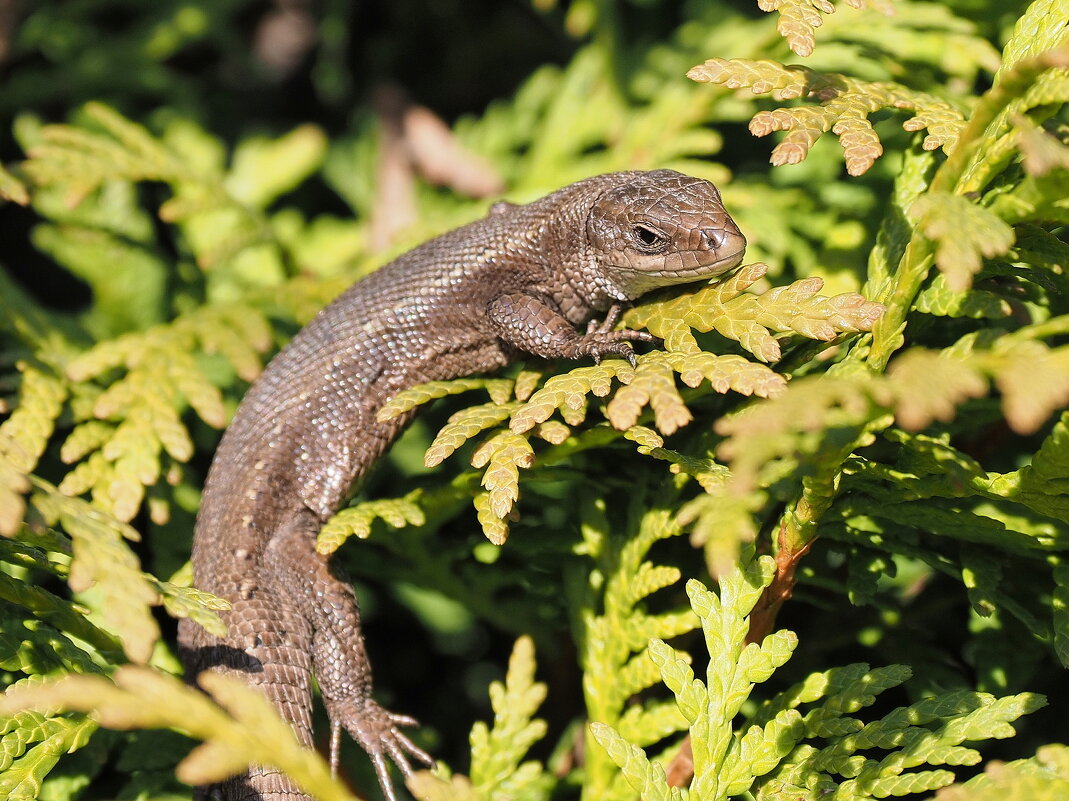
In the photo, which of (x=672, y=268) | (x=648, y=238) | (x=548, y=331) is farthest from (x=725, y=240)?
(x=548, y=331)

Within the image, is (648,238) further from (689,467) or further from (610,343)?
(689,467)

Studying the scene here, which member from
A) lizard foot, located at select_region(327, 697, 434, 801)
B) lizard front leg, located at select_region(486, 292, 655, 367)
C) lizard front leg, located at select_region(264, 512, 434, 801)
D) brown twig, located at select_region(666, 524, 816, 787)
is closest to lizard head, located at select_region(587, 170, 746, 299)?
lizard front leg, located at select_region(486, 292, 655, 367)

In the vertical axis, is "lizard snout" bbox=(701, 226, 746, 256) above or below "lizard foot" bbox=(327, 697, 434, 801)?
above

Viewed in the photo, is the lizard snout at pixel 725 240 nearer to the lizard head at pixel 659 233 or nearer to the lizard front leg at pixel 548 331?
the lizard head at pixel 659 233

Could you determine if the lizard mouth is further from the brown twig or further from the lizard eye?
the brown twig

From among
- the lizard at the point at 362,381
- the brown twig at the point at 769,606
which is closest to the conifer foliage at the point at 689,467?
the brown twig at the point at 769,606

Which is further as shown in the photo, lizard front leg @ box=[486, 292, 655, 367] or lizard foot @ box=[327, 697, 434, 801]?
lizard foot @ box=[327, 697, 434, 801]

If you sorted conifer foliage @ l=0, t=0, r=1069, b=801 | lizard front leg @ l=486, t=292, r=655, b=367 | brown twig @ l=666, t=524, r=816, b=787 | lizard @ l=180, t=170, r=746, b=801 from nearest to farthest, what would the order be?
conifer foliage @ l=0, t=0, r=1069, b=801 < brown twig @ l=666, t=524, r=816, b=787 < lizard front leg @ l=486, t=292, r=655, b=367 < lizard @ l=180, t=170, r=746, b=801
